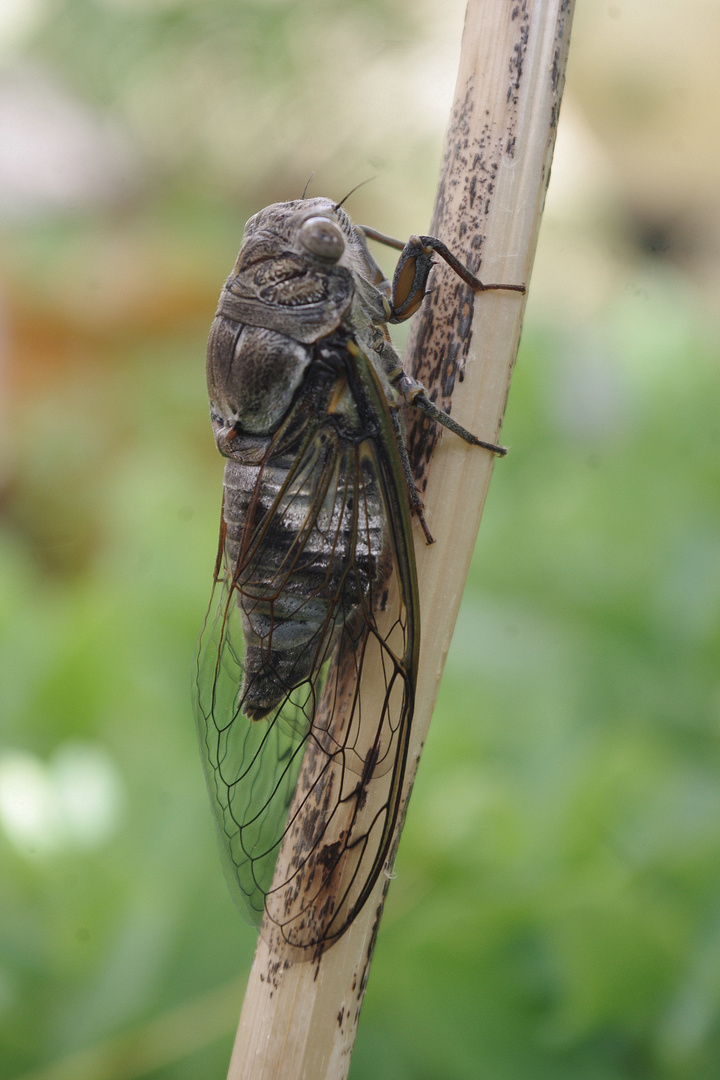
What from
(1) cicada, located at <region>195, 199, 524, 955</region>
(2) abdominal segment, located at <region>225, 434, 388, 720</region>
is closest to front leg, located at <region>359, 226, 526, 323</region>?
(1) cicada, located at <region>195, 199, 524, 955</region>

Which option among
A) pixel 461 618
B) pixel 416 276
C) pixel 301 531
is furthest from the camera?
pixel 461 618

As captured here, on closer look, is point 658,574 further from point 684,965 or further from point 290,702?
point 290,702

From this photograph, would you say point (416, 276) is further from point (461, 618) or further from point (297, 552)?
point (461, 618)

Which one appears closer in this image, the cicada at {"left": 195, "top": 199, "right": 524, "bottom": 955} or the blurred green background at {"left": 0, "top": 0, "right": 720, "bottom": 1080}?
the cicada at {"left": 195, "top": 199, "right": 524, "bottom": 955}

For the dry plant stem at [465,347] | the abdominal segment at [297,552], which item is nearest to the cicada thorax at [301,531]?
the abdominal segment at [297,552]

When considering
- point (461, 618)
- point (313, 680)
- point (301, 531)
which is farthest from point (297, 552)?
point (461, 618)

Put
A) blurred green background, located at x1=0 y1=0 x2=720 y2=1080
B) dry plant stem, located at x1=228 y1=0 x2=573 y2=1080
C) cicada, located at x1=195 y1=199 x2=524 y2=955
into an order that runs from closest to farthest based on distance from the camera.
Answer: dry plant stem, located at x1=228 y1=0 x2=573 y2=1080 → cicada, located at x1=195 y1=199 x2=524 y2=955 → blurred green background, located at x1=0 y1=0 x2=720 y2=1080

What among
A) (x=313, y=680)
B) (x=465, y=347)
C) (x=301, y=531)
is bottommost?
(x=313, y=680)

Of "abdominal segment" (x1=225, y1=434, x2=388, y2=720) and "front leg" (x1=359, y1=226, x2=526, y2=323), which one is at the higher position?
"front leg" (x1=359, y1=226, x2=526, y2=323)

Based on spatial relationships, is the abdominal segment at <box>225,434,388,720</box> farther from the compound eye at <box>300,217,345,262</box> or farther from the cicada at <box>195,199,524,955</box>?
the compound eye at <box>300,217,345,262</box>
